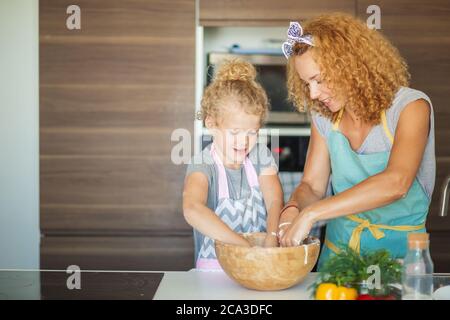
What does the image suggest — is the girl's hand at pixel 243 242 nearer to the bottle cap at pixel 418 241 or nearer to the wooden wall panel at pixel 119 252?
the bottle cap at pixel 418 241

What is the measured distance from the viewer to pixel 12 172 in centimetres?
336

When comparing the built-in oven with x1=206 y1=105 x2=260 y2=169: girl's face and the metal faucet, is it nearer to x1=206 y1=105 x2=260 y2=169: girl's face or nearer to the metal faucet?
x1=206 y1=105 x2=260 y2=169: girl's face

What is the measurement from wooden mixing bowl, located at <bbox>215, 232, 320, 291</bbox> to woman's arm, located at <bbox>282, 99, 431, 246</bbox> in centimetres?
9

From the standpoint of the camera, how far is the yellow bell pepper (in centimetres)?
129

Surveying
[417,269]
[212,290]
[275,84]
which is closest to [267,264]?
[212,290]

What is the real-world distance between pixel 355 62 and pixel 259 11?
155 centimetres

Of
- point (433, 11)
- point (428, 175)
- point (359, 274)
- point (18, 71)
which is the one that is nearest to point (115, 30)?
point (18, 71)

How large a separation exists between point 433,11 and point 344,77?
173 cm

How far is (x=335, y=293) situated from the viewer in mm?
1297

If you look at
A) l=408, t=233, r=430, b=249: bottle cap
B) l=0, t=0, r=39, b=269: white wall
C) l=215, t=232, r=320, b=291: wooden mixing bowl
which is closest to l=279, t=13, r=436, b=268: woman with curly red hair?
l=215, t=232, r=320, b=291: wooden mixing bowl

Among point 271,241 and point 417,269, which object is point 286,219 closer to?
point 271,241

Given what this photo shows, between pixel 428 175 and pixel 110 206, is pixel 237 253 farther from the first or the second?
pixel 110 206

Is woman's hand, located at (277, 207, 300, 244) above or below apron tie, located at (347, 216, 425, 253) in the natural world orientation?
above

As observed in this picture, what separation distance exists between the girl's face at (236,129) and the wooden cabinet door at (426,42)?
1572mm
